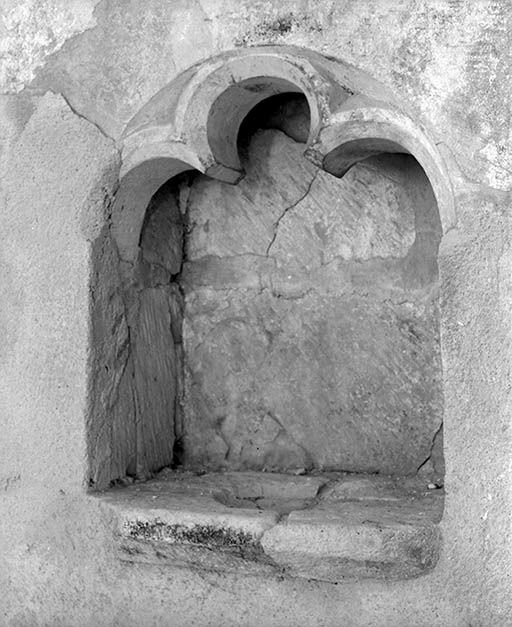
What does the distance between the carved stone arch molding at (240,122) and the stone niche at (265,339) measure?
16mm

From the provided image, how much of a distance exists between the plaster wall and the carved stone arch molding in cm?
5

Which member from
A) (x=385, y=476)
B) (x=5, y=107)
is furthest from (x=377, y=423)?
(x=5, y=107)

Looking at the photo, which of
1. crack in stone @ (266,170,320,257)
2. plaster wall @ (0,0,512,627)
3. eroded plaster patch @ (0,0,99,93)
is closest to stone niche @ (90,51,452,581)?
crack in stone @ (266,170,320,257)

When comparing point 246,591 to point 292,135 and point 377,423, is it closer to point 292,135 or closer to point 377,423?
point 377,423

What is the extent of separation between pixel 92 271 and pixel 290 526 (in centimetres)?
98

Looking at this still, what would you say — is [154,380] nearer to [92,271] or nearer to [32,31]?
[92,271]

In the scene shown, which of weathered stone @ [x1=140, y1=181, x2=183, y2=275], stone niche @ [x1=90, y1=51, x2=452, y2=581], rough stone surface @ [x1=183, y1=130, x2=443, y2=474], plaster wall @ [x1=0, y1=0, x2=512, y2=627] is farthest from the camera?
weathered stone @ [x1=140, y1=181, x2=183, y2=275]

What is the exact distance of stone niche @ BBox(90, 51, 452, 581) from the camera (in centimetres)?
311

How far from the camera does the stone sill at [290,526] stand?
2760 millimetres

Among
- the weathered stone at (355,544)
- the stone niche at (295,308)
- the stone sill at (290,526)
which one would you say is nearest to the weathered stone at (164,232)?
the stone niche at (295,308)

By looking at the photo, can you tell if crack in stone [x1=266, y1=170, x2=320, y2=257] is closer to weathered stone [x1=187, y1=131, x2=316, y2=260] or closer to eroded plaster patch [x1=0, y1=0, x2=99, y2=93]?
weathered stone [x1=187, y1=131, x2=316, y2=260]

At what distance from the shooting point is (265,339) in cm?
357

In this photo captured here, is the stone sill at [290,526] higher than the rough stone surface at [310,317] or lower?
lower

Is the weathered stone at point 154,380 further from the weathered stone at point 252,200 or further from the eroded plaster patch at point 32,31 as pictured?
the eroded plaster patch at point 32,31
